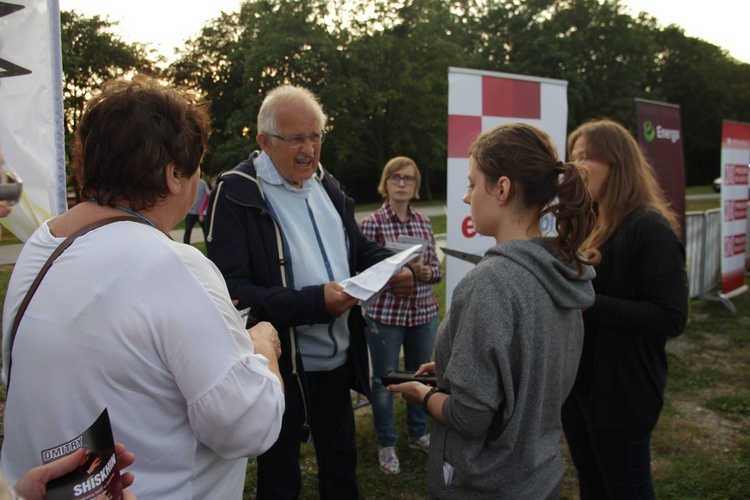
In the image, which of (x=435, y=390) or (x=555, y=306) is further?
(x=435, y=390)

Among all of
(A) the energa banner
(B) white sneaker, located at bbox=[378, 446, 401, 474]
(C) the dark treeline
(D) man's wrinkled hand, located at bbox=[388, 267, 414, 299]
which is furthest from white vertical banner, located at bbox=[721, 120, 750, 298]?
(C) the dark treeline

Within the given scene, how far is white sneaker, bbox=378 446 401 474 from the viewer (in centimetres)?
339

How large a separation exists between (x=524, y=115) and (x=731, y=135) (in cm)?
456

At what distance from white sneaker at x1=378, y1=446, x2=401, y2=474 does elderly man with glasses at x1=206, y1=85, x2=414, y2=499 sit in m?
0.90

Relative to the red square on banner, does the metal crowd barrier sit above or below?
below

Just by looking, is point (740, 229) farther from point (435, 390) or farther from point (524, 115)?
point (435, 390)

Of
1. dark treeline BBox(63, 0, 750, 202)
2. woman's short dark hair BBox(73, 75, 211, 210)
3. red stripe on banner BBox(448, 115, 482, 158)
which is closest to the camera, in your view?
woman's short dark hair BBox(73, 75, 211, 210)

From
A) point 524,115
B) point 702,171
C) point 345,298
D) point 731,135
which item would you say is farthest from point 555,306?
point 702,171

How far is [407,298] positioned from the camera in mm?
3518

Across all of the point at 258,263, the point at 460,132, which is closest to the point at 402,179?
the point at 460,132

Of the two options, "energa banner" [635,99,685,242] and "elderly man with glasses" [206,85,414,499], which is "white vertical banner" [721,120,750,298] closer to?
"energa banner" [635,99,685,242]

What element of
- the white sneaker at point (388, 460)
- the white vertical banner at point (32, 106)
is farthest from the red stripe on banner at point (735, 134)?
the white vertical banner at point (32, 106)

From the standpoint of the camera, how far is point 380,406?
3471 millimetres

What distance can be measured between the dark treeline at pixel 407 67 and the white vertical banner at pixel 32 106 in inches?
1018
